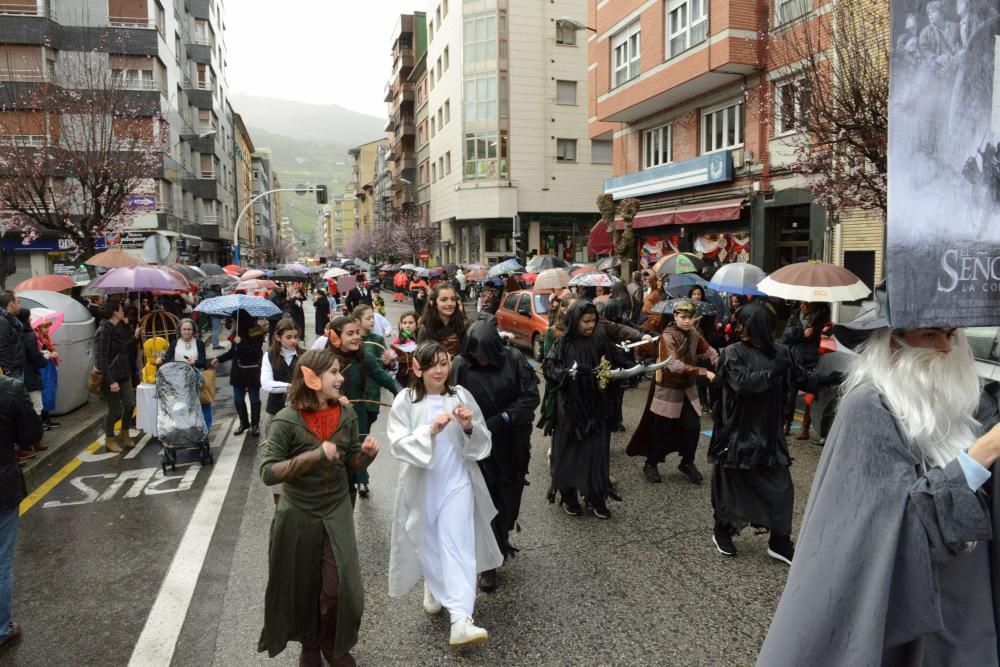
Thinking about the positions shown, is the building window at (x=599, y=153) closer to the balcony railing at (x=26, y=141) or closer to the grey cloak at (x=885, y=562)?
the balcony railing at (x=26, y=141)

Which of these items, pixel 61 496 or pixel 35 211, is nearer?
pixel 61 496

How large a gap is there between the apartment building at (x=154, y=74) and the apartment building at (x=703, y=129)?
14634 millimetres

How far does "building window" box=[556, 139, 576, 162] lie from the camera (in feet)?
135

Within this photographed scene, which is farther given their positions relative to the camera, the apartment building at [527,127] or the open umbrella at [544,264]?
the apartment building at [527,127]

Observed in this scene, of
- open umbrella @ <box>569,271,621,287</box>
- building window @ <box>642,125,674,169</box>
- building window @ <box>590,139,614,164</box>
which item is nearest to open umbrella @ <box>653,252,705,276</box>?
open umbrella @ <box>569,271,621,287</box>

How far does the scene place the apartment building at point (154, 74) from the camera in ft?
70.8

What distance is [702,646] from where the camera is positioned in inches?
149

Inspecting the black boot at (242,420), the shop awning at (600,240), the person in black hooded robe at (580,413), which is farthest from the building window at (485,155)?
the person in black hooded robe at (580,413)

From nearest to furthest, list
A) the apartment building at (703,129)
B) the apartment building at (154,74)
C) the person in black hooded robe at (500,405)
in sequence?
the person in black hooded robe at (500,405) → the apartment building at (703,129) → the apartment building at (154,74)

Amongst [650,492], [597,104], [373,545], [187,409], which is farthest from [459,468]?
[597,104]

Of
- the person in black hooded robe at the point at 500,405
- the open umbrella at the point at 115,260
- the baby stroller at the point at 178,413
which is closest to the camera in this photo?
the person in black hooded robe at the point at 500,405

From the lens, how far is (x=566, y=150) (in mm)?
41281

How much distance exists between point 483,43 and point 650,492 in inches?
1541

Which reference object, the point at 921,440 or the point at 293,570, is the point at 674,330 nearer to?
the point at 293,570
